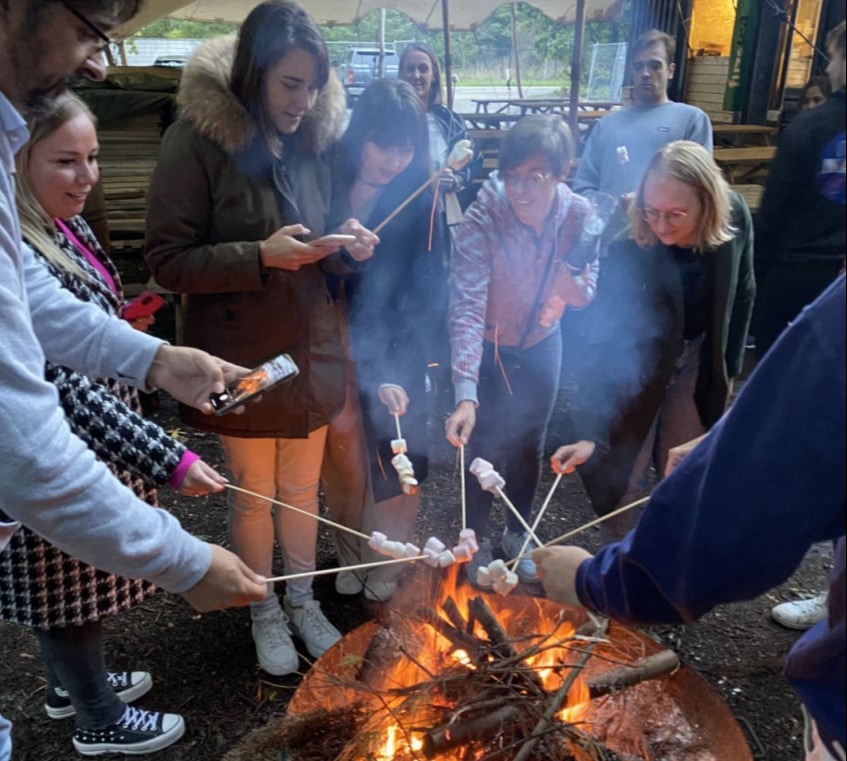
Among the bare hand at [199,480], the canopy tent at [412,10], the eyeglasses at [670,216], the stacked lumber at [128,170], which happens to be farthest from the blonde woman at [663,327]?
the canopy tent at [412,10]

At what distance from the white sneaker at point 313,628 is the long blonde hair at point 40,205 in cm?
183

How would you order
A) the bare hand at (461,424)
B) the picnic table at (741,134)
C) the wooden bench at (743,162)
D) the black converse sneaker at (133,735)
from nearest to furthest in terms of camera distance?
the black converse sneaker at (133,735), the bare hand at (461,424), the wooden bench at (743,162), the picnic table at (741,134)

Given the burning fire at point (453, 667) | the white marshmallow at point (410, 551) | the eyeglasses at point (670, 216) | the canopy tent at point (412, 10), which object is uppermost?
the canopy tent at point (412, 10)

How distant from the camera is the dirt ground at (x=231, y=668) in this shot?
9.69 feet

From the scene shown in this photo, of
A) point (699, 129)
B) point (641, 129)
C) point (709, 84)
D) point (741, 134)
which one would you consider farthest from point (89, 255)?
point (709, 84)

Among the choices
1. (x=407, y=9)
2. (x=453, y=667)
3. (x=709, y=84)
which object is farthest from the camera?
(x=407, y=9)

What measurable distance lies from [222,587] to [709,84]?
425 inches

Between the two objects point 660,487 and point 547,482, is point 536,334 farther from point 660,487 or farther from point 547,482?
point 660,487

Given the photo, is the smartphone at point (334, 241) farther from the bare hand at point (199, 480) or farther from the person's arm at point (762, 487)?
the person's arm at point (762, 487)

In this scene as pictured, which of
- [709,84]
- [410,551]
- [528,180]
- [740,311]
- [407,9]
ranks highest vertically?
[407,9]

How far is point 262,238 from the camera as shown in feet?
9.21

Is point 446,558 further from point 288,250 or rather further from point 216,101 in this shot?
point 216,101

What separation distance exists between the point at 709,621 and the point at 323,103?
10.2 ft

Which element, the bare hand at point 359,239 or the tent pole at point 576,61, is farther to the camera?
the tent pole at point 576,61
